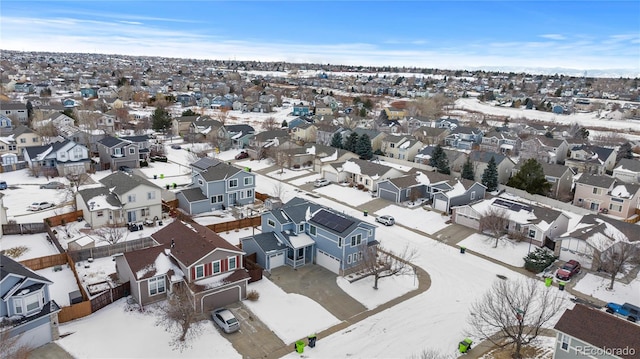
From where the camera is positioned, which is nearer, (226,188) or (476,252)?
(476,252)

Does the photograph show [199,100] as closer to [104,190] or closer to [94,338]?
[104,190]

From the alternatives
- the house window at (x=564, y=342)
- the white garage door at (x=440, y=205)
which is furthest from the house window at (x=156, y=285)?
the white garage door at (x=440, y=205)

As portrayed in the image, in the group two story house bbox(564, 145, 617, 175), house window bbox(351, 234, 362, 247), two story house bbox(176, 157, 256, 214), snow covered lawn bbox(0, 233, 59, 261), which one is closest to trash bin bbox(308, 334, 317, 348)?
house window bbox(351, 234, 362, 247)

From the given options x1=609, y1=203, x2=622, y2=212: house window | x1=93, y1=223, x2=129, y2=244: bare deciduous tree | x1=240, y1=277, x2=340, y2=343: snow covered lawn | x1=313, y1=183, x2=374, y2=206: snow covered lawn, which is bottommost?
x1=240, y1=277, x2=340, y2=343: snow covered lawn

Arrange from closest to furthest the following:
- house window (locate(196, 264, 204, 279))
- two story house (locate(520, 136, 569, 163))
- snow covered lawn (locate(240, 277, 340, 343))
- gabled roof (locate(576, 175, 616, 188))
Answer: snow covered lawn (locate(240, 277, 340, 343)) → house window (locate(196, 264, 204, 279)) → gabled roof (locate(576, 175, 616, 188)) → two story house (locate(520, 136, 569, 163))

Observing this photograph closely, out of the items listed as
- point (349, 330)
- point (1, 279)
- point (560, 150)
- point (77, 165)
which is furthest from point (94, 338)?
point (560, 150)

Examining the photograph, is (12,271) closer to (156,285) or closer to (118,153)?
(156,285)

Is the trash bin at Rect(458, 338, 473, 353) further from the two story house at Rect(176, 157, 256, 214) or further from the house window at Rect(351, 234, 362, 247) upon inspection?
the two story house at Rect(176, 157, 256, 214)
